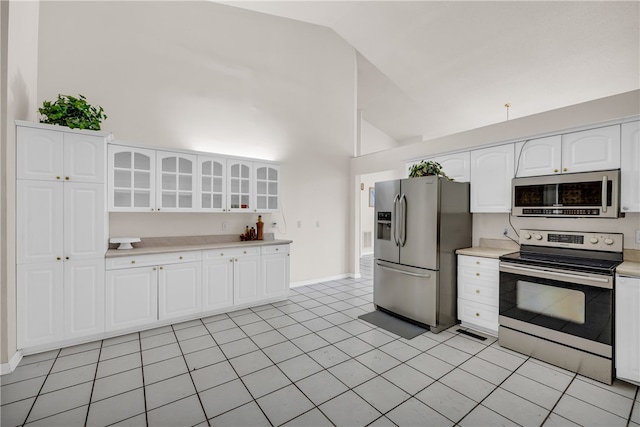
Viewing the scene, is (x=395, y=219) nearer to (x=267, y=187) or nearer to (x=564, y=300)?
(x=564, y=300)

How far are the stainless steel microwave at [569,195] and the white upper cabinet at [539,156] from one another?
0.08 m

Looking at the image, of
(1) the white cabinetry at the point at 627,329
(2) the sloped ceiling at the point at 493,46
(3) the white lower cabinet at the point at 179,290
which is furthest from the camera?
(2) the sloped ceiling at the point at 493,46

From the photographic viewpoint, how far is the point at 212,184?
12.4 ft

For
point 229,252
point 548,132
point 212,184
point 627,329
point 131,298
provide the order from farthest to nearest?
point 212,184
point 229,252
point 131,298
point 548,132
point 627,329

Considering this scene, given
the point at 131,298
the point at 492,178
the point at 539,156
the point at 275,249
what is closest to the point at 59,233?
the point at 131,298

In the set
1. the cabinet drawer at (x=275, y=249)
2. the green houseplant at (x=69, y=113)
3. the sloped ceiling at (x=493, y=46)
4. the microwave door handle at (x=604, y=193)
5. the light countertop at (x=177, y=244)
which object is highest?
the sloped ceiling at (x=493, y=46)

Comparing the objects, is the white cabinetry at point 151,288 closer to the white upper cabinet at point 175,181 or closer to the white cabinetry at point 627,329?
the white upper cabinet at point 175,181

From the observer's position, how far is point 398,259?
346cm

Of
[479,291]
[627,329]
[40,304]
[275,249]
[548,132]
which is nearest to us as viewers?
[627,329]

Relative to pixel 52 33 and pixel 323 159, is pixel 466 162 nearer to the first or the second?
pixel 323 159

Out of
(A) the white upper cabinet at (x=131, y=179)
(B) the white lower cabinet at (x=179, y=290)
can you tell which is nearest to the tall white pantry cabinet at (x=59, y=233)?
(A) the white upper cabinet at (x=131, y=179)

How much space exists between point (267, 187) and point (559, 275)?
352cm

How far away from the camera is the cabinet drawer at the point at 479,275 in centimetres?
294

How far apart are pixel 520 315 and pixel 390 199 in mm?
1751
